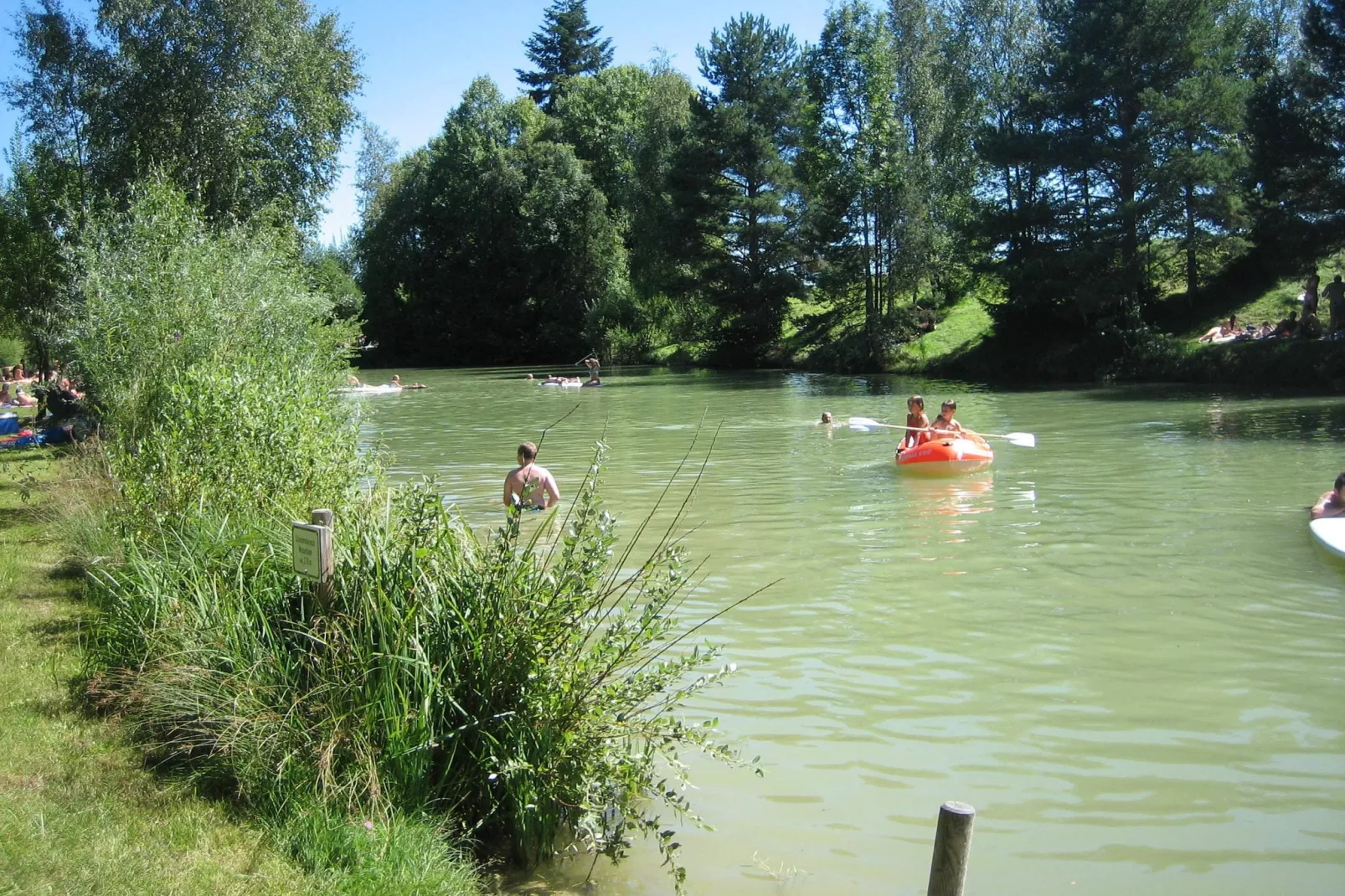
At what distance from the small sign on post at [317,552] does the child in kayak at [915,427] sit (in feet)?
40.3

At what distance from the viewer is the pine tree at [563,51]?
7212cm

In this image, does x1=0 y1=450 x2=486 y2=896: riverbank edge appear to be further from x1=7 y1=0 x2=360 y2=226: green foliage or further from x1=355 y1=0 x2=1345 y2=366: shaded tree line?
x1=355 y1=0 x2=1345 y2=366: shaded tree line

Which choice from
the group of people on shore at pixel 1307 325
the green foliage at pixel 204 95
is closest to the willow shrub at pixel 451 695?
the green foliage at pixel 204 95

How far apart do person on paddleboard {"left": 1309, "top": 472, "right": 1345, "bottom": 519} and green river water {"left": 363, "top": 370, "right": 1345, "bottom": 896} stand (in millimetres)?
256

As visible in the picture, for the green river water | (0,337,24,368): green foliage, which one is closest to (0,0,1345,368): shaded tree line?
the green river water

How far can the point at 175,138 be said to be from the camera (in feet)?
73.1

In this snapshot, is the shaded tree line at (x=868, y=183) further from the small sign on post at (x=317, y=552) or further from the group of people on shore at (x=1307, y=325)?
the small sign on post at (x=317, y=552)

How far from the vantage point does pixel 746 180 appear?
157 feet

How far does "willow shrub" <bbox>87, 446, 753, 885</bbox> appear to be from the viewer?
456 centimetres

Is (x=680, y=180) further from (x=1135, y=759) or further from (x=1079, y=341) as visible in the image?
(x=1135, y=759)

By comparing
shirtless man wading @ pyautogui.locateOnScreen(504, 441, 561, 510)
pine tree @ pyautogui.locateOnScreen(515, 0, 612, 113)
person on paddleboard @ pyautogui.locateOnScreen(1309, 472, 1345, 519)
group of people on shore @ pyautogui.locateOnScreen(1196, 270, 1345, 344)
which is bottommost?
person on paddleboard @ pyautogui.locateOnScreen(1309, 472, 1345, 519)

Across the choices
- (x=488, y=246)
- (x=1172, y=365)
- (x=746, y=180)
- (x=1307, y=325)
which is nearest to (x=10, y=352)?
(x=488, y=246)

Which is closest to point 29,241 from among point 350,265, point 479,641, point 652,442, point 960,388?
point 652,442

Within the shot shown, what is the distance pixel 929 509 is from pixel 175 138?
1700 cm
